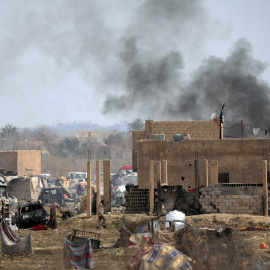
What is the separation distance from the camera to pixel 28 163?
62.5 meters

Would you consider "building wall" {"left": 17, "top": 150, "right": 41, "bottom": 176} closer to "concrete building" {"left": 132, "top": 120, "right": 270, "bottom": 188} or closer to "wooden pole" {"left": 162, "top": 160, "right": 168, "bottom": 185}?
"concrete building" {"left": 132, "top": 120, "right": 270, "bottom": 188}

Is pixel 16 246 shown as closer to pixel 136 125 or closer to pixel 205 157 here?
pixel 205 157

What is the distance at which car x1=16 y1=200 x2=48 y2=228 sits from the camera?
92.4ft

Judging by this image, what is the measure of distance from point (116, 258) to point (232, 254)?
4.43 m

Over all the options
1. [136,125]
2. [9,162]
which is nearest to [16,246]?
[9,162]

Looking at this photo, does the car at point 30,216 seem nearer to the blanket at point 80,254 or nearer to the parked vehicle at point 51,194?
the blanket at point 80,254

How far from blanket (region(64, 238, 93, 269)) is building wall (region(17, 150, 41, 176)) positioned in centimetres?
4403

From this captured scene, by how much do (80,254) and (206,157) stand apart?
15.1 m

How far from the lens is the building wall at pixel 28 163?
6066 centimetres

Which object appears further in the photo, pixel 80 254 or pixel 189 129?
pixel 189 129

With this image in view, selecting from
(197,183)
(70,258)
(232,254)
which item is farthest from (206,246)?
(197,183)

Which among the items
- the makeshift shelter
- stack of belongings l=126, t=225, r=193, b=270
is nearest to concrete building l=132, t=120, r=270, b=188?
stack of belongings l=126, t=225, r=193, b=270

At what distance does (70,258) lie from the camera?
663 inches

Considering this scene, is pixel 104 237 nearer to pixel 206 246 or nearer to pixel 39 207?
pixel 39 207
